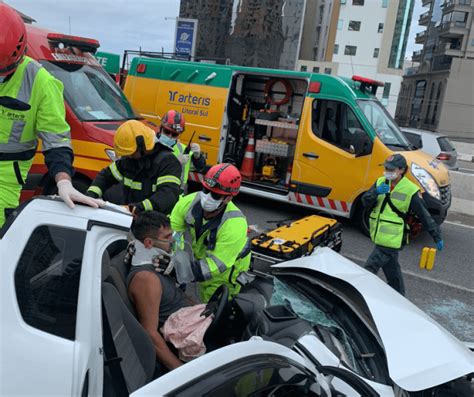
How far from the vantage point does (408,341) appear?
235 centimetres

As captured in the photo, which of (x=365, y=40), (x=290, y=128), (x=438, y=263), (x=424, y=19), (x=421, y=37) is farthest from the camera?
(x=421, y=37)

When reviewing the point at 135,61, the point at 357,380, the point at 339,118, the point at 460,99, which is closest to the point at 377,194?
the point at 339,118

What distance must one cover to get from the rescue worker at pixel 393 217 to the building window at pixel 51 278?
3.87 m

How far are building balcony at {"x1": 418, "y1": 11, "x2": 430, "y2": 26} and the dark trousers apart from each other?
2614 inches

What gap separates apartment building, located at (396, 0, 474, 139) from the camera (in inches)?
1964

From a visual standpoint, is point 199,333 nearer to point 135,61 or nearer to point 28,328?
point 28,328

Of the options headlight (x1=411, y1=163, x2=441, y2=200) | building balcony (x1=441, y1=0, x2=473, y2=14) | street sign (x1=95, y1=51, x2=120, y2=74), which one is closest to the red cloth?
headlight (x1=411, y1=163, x2=441, y2=200)

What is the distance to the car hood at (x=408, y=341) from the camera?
85.2 inches

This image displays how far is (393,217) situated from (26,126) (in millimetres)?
3771

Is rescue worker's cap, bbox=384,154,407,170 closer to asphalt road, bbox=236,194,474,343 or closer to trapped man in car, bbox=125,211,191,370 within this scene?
asphalt road, bbox=236,194,474,343

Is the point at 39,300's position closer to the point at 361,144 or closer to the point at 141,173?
the point at 141,173

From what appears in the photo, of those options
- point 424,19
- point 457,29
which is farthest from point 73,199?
point 424,19

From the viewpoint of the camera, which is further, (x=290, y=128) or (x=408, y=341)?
(x=290, y=128)

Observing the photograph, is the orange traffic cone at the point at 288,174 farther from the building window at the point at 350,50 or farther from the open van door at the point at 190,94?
the building window at the point at 350,50
